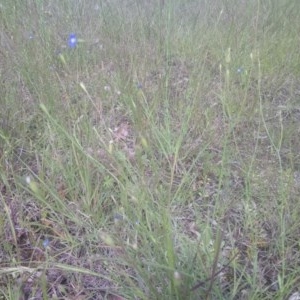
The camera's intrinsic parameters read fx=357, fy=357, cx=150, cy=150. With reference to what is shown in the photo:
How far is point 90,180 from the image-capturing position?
A: 1289mm

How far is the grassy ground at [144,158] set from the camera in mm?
944

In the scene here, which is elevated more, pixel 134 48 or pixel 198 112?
pixel 134 48

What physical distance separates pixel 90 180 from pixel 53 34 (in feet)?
4.12

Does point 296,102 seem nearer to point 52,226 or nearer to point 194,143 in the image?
point 194,143

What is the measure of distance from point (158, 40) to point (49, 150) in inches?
36.5

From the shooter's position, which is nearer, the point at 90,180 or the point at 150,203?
the point at 150,203

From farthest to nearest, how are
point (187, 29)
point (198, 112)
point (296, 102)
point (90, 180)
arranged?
point (187, 29), point (296, 102), point (198, 112), point (90, 180)

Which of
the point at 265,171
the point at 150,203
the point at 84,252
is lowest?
the point at 84,252

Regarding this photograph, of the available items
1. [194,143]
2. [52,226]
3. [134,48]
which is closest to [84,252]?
[52,226]

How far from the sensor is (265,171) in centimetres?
135

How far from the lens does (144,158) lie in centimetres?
151

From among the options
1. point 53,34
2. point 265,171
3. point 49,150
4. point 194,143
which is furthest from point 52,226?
point 53,34

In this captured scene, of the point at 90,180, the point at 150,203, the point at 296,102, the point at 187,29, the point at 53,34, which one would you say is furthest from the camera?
the point at 187,29

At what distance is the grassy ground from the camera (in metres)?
0.94
